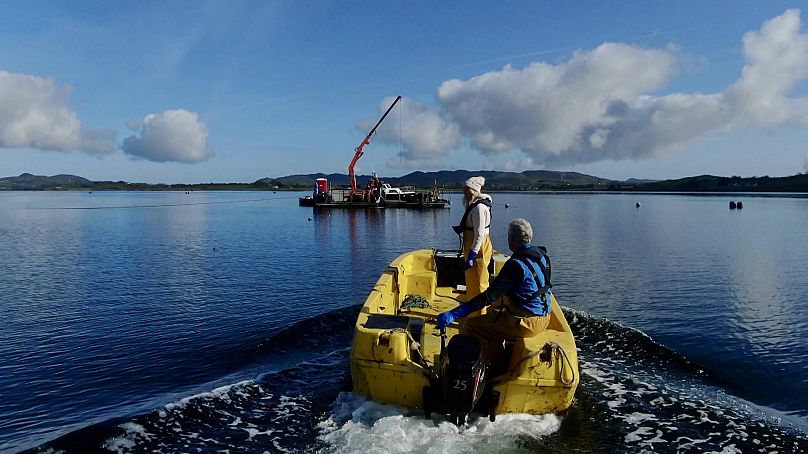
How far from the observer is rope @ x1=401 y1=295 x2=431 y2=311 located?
10805 millimetres

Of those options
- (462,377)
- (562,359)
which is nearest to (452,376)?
(462,377)

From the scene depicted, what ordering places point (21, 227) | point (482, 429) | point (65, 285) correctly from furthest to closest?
point (21, 227)
point (65, 285)
point (482, 429)

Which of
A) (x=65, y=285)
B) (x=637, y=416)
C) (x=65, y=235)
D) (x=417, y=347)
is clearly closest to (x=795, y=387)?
(x=637, y=416)

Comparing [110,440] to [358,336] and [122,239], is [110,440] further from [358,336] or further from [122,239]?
[122,239]

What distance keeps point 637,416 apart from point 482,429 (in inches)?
104

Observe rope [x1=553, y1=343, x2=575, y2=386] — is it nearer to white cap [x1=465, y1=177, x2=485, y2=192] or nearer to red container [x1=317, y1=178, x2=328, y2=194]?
white cap [x1=465, y1=177, x2=485, y2=192]

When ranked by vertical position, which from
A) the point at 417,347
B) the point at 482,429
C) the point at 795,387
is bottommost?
the point at 795,387

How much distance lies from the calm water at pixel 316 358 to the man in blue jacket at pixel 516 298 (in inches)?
43.6

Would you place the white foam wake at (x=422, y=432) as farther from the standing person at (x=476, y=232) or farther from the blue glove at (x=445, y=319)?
the standing person at (x=476, y=232)

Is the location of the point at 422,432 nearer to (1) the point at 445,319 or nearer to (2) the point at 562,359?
(1) the point at 445,319

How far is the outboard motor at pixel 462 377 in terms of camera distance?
5.85 meters

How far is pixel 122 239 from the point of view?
110ft

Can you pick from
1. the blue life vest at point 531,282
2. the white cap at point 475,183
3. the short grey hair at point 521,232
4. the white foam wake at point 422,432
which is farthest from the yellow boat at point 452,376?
the white cap at point 475,183

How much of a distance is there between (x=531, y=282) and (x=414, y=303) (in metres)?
5.02
